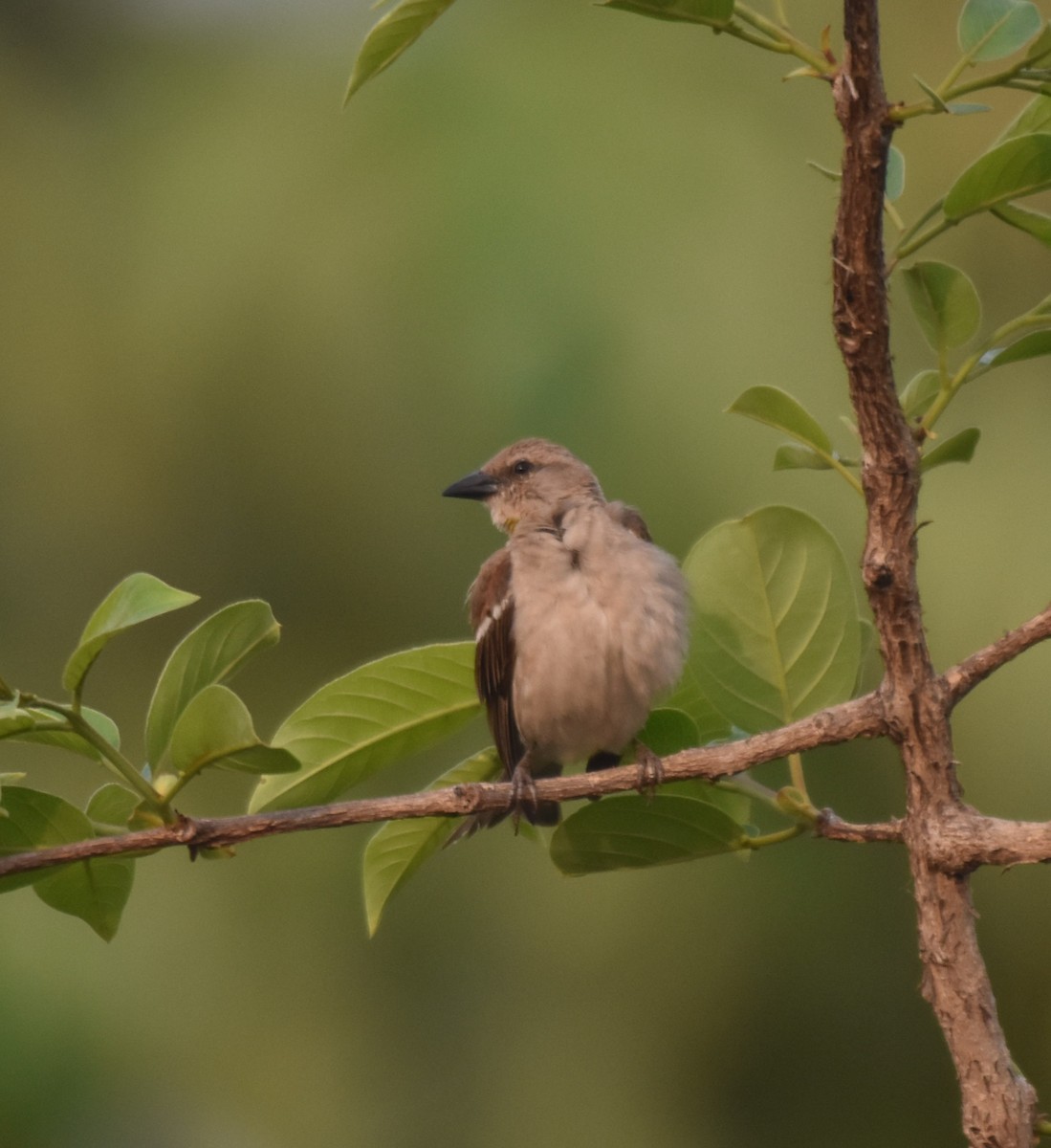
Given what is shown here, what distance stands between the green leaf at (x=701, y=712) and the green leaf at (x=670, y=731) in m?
0.02

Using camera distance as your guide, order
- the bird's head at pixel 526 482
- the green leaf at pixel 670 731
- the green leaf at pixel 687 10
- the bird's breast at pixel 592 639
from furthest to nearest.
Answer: the bird's head at pixel 526 482 < the bird's breast at pixel 592 639 < the green leaf at pixel 670 731 < the green leaf at pixel 687 10

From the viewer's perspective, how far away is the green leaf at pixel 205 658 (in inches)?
64.8

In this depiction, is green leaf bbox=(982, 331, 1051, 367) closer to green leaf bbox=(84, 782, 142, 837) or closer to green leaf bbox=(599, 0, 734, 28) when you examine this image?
green leaf bbox=(599, 0, 734, 28)

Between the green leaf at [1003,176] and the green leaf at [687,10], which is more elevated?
the green leaf at [687,10]

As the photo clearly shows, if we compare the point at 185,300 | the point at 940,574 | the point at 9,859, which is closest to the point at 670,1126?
the point at 940,574

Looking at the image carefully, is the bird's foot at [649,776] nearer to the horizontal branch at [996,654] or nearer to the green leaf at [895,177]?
the horizontal branch at [996,654]

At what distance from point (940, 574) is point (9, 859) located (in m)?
4.00

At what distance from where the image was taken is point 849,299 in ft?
4.24

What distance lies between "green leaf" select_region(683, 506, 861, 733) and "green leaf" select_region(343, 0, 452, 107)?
736 mm

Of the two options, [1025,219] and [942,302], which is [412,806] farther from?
[1025,219]

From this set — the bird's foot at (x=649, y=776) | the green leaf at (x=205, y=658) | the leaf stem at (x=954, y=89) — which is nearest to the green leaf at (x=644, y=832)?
the bird's foot at (x=649, y=776)

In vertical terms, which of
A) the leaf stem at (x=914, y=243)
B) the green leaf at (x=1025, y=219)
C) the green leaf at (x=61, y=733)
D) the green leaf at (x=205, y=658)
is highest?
the green leaf at (x=1025, y=219)

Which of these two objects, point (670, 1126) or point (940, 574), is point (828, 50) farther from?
point (670, 1126)

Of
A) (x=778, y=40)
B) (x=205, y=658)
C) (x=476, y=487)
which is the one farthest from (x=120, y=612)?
(x=476, y=487)
